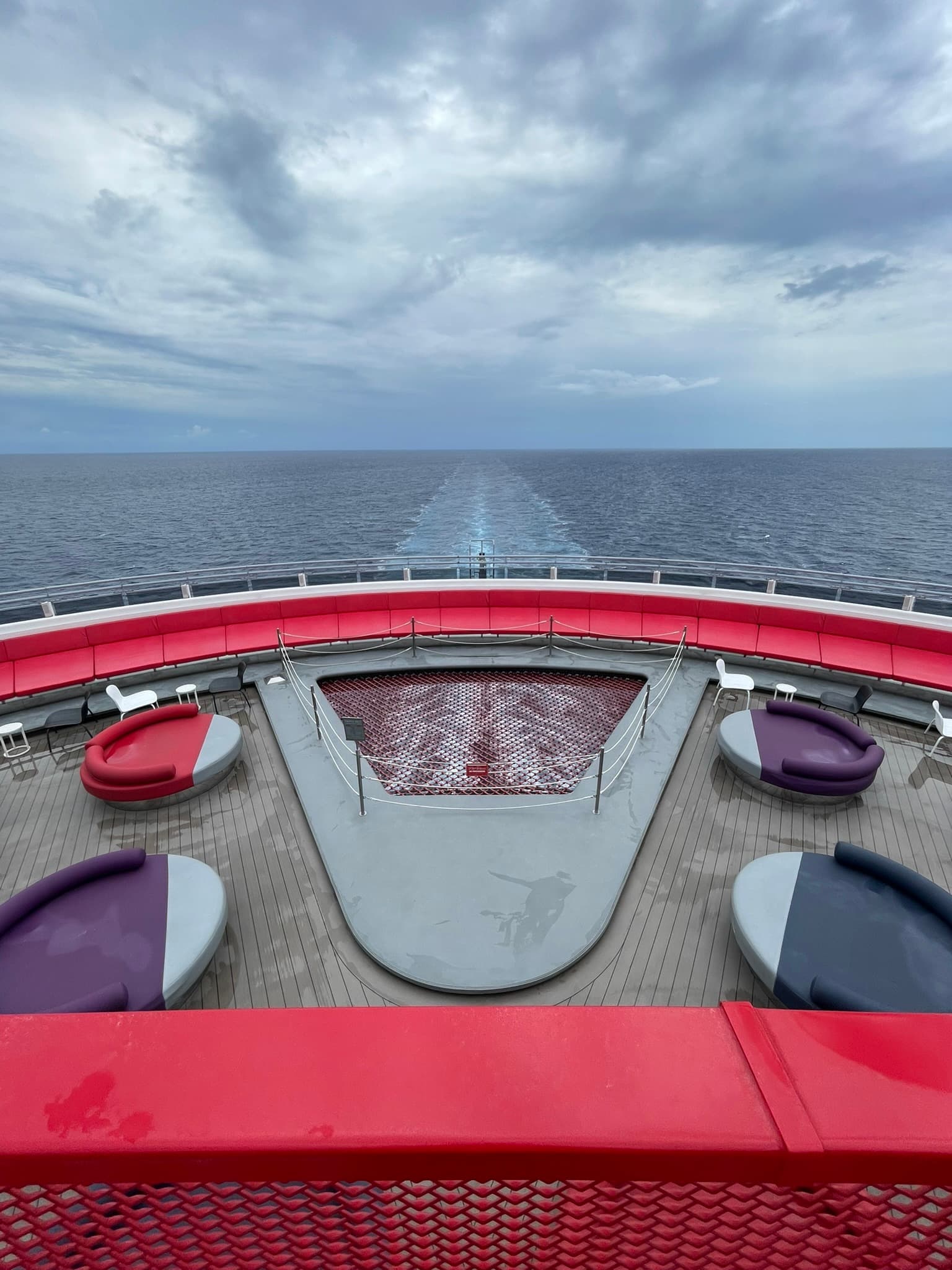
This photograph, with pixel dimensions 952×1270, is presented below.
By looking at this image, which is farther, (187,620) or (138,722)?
(187,620)

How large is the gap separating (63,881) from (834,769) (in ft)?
26.3

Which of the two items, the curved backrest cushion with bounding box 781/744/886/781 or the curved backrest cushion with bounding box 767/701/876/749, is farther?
the curved backrest cushion with bounding box 767/701/876/749

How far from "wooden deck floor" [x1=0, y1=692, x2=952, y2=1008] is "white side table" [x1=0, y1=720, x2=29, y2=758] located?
18 centimetres

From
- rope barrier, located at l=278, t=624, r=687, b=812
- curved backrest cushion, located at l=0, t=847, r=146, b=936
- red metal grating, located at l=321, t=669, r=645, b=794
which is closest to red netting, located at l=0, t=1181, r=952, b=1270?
curved backrest cushion, located at l=0, t=847, r=146, b=936

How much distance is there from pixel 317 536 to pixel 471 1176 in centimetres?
5075

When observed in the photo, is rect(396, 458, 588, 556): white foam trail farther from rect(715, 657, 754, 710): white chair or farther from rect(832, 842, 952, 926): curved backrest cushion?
rect(832, 842, 952, 926): curved backrest cushion

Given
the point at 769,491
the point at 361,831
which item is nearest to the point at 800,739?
Result: the point at 361,831

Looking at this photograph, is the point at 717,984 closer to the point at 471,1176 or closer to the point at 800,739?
the point at 800,739

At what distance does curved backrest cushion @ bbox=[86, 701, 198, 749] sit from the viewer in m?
7.30

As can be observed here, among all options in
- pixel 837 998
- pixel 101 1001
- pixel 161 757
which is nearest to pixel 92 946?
pixel 101 1001

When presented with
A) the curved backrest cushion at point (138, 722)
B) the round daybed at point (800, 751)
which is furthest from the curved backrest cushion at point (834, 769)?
the curved backrest cushion at point (138, 722)

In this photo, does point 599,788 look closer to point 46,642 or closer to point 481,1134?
point 481,1134

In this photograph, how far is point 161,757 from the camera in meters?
7.17

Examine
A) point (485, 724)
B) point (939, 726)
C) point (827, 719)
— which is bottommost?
point (485, 724)
